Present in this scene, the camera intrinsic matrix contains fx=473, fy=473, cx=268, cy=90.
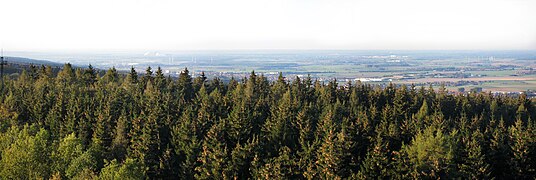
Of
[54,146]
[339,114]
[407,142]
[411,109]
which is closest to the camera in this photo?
[54,146]

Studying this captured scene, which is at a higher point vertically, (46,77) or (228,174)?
(46,77)

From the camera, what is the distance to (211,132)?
56500mm

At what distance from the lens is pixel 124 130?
62500mm

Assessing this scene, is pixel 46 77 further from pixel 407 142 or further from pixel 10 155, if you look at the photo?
pixel 407 142

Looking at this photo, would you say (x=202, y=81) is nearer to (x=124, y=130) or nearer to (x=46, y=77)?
(x=46, y=77)

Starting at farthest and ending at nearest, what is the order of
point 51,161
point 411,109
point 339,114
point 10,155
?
point 411,109 < point 339,114 < point 51,161 < point 10,155

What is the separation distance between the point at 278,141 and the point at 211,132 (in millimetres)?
9151

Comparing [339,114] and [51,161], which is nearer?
[51,161]

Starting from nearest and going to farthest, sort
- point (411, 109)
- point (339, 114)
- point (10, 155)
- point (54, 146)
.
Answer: point (10, 155)
point (54, 146)
point (339, 114)
point (411, 109)

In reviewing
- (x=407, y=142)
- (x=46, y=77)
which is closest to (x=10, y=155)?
(x=407, y=142)

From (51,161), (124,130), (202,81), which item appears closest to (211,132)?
(124,130)

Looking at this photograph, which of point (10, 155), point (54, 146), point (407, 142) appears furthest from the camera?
point (407, 142)

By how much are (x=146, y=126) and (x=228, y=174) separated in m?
16.3

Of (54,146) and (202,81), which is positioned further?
(202,81)
